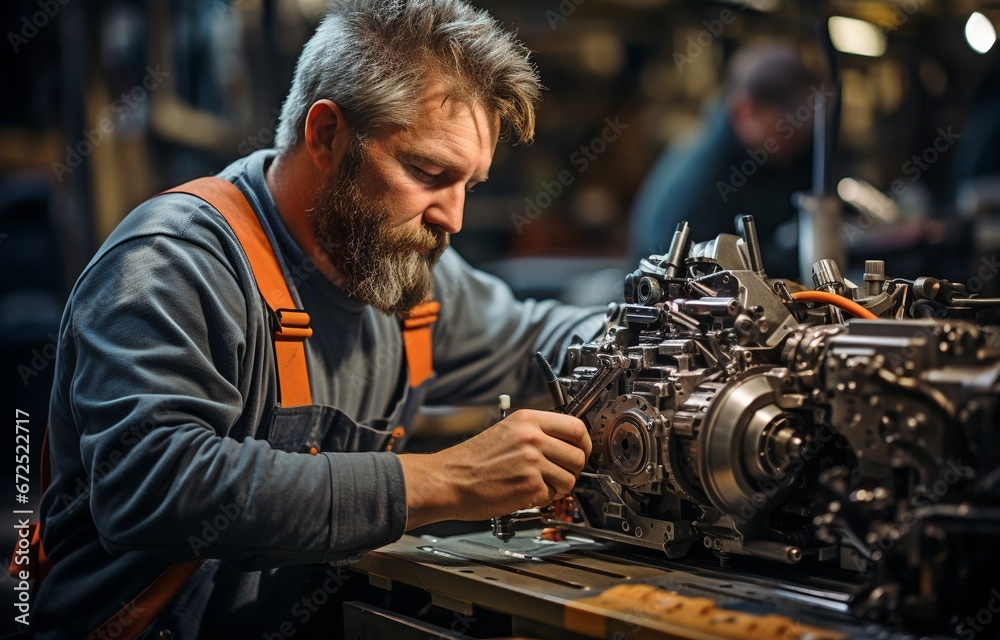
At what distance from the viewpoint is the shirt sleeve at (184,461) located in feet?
5.52

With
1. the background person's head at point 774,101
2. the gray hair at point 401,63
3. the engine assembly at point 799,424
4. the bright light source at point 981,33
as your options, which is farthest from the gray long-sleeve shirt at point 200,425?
the background person's head at point 774,101

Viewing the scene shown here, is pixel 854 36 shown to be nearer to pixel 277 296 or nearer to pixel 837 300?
pixel 837 300

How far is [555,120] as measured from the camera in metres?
8.00

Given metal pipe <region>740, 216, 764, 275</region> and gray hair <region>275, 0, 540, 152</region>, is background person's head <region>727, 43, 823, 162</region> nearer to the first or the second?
gray hair <region>275, 0, 540, 152</region>

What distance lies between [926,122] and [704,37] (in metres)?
1.69

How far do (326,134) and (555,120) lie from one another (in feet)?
19.6

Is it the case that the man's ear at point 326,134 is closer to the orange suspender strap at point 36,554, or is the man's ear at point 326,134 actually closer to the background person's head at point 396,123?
the background person's head at point 396,123

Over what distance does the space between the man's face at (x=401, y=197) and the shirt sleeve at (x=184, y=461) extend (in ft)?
1.31

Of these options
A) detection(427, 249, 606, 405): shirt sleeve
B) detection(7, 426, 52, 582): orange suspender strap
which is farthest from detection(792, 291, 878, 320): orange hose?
detection(7, 426, 52, 582): orange suspender strap

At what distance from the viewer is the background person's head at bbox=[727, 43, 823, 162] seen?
4516mm

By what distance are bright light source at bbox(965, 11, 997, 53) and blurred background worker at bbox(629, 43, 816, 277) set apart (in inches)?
58.2

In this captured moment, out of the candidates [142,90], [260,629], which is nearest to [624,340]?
[260,629]

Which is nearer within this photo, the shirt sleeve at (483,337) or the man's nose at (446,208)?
the man's nose at (446,208)

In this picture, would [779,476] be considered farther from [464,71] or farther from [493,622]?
[464,71]
